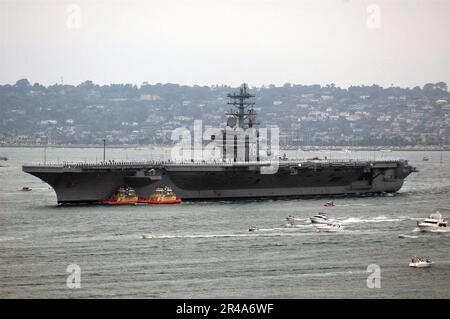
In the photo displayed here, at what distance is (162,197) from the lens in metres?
50.5

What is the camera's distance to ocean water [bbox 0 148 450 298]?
98.8 feet

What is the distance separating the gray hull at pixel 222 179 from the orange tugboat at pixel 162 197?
0.27m

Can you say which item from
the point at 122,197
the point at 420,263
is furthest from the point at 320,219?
the point at 122,197

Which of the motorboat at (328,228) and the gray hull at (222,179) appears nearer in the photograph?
the motorboat at (328,228)

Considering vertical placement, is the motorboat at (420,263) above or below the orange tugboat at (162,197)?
below

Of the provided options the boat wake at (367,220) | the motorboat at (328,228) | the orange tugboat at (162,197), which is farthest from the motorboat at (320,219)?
the orange tugboat at (162,197)

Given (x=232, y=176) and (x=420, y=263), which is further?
(x=232, y=176)

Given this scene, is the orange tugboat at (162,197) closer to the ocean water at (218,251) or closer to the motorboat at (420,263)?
the ocean water at (218,251)

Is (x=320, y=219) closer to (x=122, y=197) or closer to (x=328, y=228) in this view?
(x=328, y=228)

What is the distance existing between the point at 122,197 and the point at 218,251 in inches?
594

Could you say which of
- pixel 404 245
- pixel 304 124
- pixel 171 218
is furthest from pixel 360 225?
pixel 304 124

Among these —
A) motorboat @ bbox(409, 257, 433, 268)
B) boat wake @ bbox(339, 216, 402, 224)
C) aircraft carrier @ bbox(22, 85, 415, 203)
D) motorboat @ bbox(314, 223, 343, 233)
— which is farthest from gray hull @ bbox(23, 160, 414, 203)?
motorboat @ bbox(409, 257, 433, 268)

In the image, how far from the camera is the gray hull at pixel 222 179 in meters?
49.2
